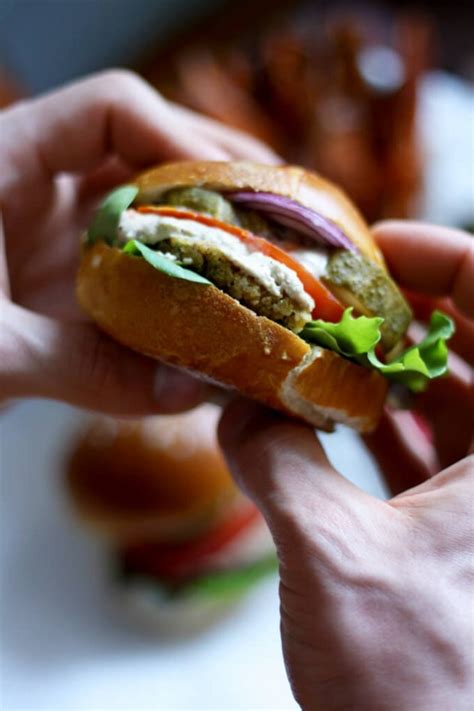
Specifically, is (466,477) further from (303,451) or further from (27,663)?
(27,663)

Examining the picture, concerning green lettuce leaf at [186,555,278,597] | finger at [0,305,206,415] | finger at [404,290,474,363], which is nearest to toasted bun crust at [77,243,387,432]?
finger at [0,305,206,415]

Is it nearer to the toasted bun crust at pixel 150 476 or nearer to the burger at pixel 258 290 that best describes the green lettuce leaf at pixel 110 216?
the burger at pixel 258 290

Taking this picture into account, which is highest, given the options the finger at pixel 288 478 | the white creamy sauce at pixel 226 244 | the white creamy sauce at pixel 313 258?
the white creamy sauce at pixel 226 244

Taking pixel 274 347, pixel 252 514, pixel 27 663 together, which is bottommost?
pixel 27 663

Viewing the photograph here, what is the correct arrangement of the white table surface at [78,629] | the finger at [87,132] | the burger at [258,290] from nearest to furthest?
1. the burger at [258,290]
2. the finger at [87,132]
3. the white table surface at [78,629]

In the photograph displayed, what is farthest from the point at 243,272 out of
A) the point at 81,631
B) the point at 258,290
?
the point at 81,631

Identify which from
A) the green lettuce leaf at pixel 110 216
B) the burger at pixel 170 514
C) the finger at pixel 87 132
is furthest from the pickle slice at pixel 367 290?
the burger at pixel 170 514

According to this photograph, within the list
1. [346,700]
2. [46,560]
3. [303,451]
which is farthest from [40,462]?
[346,700]
